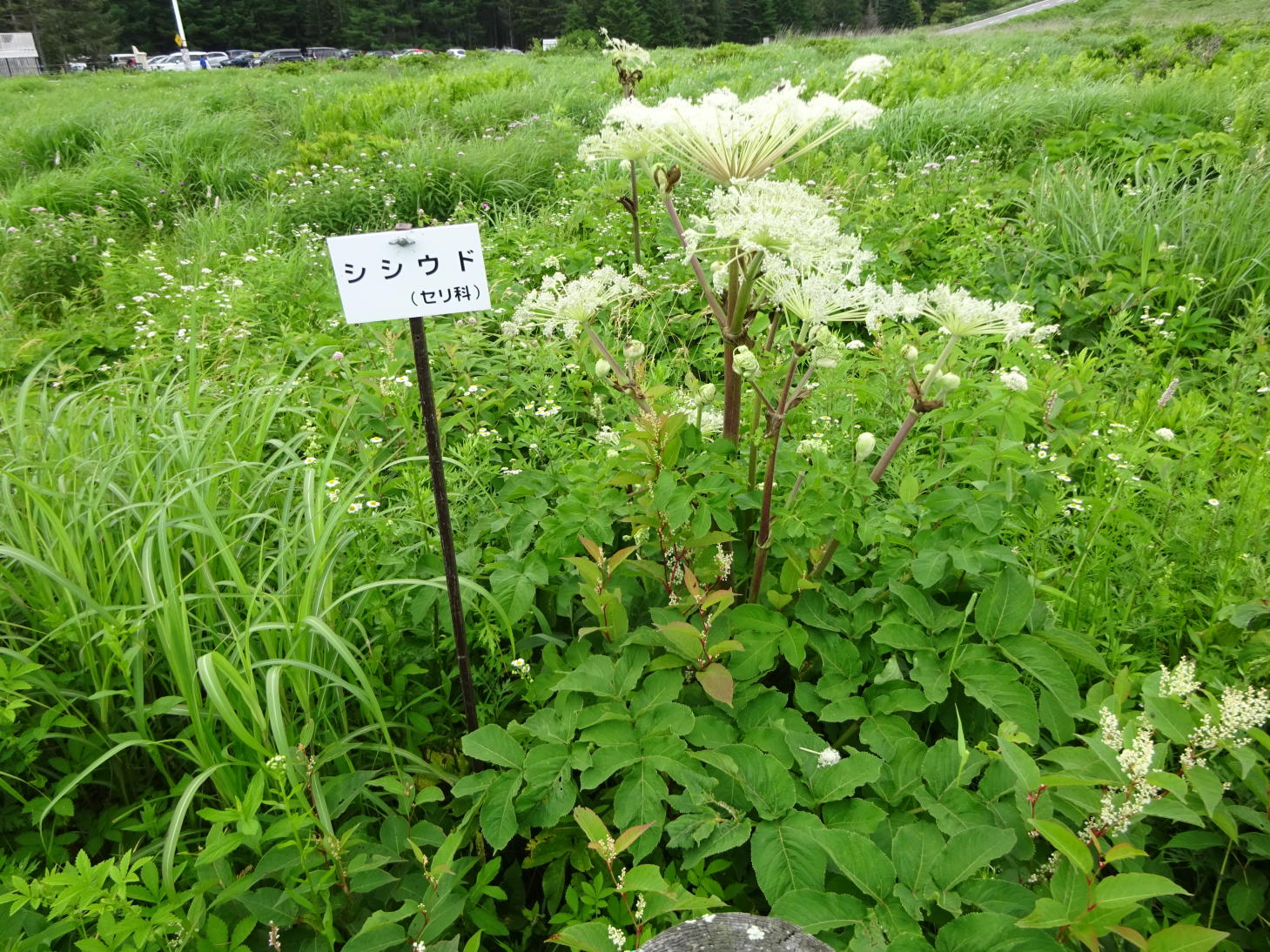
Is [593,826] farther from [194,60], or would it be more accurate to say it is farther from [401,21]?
[401,21]

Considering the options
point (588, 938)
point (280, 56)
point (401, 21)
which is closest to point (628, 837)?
point (588, 938)

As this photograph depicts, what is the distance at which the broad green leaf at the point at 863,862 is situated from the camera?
3.39 feet

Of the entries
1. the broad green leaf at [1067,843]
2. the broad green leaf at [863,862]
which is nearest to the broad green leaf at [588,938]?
the broad green leaf at [863,862]

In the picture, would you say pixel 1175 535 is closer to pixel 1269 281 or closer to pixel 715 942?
pixel 715 942

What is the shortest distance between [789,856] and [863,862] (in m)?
0.12

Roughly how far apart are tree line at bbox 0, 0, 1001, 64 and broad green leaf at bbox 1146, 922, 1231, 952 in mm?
34803

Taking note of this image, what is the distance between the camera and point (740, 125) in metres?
1.43

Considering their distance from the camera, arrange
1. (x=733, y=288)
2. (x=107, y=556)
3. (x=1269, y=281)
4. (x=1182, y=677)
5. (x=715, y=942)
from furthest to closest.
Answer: (x=1269, y=281)
(x=107, y=556)
(x=733, y=288)
(x=1182, y=677)
(x=715, y=942)

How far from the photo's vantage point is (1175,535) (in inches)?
72.4

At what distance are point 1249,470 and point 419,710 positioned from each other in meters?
2.30

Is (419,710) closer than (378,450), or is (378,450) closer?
(419,710)

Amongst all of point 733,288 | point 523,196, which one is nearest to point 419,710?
point 733,288

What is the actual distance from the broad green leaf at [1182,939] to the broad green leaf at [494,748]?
38.5 inches

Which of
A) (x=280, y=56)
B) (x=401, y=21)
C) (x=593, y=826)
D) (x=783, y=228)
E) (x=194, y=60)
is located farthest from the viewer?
(x=401, y=21)
